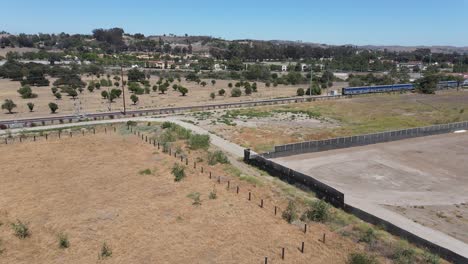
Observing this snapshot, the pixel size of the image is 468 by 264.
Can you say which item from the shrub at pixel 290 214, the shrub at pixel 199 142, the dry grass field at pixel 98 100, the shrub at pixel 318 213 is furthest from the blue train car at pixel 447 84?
the shrub at pixel 290 214

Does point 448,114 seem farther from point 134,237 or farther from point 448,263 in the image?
point 134,237

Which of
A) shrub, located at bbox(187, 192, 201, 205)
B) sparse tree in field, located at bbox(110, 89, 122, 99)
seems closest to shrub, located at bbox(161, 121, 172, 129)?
shrub, located at bbox(187, 192, 201, 205)

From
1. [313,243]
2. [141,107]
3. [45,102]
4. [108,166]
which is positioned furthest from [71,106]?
[313,243]

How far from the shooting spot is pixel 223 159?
38312mm

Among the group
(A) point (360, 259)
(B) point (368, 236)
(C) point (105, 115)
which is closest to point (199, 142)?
(B) point (368, 236)

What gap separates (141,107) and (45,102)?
22.1m

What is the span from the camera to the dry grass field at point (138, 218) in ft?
68.6

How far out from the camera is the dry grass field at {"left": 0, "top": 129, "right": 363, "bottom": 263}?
2091 centimetres

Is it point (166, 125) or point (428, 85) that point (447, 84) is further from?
Answer: point (166, 125)

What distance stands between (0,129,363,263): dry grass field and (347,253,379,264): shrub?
2.57 feet

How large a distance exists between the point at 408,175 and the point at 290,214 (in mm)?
15573

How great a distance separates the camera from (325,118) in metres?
64.5

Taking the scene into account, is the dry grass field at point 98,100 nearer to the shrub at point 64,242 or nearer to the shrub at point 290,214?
the shrub at point 64,242

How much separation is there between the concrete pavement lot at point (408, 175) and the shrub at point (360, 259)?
7073mm
